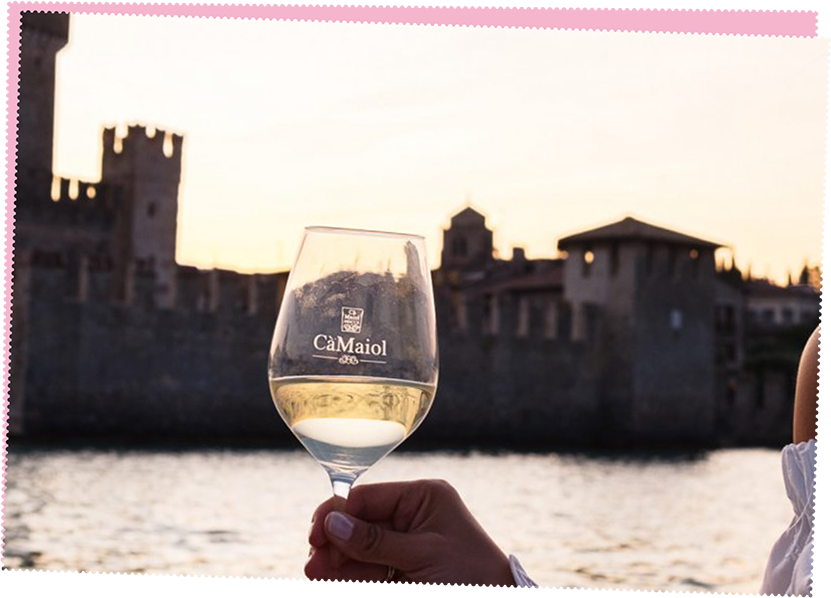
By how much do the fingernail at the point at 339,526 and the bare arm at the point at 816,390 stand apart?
8.8 inches

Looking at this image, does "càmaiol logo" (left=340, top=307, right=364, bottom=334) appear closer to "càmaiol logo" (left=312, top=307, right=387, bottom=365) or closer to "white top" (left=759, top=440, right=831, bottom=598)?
"càmaiol logo" (left=312, top=307, right=387, bottom=365)

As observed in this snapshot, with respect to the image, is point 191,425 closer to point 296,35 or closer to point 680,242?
point 296,35

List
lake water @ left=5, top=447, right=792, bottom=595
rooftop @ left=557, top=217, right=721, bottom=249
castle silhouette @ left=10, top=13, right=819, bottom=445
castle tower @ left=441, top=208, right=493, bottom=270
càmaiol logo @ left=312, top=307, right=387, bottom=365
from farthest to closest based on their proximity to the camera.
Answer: castle tower @ left=441, top=208, right=493, bottom=270
rooftop @ left=557, top=217, right=721, bottom=249
castle silhouette @ left=10, top=13, right=819, bottom=445
lake water @ left=5, top=447, right=792, bottom=595
càmaiol logo @ left=312, top=307, right=387, bottom=365

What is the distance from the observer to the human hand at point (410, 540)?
770 mm

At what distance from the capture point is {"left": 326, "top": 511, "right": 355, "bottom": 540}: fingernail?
0.76 metres

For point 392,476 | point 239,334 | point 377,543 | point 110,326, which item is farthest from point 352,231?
point 239,334

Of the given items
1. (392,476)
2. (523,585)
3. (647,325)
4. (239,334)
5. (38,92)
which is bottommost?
(392,476)

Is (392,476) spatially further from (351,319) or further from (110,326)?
(351,319)

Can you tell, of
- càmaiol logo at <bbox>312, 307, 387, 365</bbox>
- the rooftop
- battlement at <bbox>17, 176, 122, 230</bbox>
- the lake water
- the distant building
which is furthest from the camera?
the rooftop

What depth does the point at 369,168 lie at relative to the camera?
896 inches

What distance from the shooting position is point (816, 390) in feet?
2.51

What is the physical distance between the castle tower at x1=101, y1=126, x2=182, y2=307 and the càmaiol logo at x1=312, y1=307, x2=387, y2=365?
854 inches

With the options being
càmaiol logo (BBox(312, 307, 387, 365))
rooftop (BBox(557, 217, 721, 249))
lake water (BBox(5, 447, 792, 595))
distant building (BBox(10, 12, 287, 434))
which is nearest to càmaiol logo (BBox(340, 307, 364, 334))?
càmaiol logo (BBox(312, 307, 387, 365))

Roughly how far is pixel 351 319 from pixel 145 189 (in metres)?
22.8
